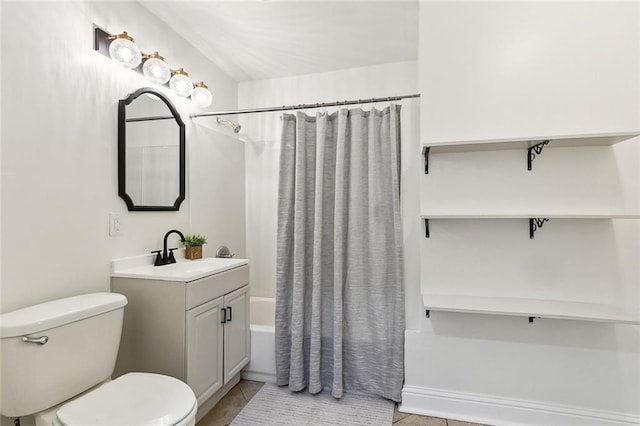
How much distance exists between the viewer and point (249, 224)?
10.0 ft

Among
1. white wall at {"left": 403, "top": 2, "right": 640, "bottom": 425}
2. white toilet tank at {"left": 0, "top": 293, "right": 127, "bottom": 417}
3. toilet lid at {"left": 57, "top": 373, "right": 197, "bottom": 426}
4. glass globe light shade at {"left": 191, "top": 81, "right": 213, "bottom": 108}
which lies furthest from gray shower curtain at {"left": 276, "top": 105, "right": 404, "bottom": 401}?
white toilet tank at {"left": 0, "top": 293, "right": 127, "bottom": 417}

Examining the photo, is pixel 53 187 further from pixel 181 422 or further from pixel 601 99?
pixel 601 99

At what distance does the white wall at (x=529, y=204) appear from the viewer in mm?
1688

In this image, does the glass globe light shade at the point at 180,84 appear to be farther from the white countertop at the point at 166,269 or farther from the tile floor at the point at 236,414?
the tile floor at the point at 236,414

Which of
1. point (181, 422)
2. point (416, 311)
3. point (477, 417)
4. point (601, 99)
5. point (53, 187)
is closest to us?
point (181, 422)

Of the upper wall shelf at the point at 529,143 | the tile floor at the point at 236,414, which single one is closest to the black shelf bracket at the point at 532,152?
the upper wall shelf at the point at 529,143

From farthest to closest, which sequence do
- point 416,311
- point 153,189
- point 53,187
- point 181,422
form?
point 416,311 → point 153,189 → point 53,187 → point 181,422

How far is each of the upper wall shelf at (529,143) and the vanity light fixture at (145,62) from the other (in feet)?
5.12

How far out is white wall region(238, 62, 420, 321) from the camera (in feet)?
8.87

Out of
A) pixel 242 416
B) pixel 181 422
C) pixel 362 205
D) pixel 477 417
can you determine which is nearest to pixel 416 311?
pixel 477 417

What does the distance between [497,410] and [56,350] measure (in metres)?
2.21

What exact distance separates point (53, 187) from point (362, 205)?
65.0 inches

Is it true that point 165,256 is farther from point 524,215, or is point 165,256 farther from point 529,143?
point 529,143

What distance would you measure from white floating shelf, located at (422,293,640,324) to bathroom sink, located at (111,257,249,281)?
1230 millimetres
